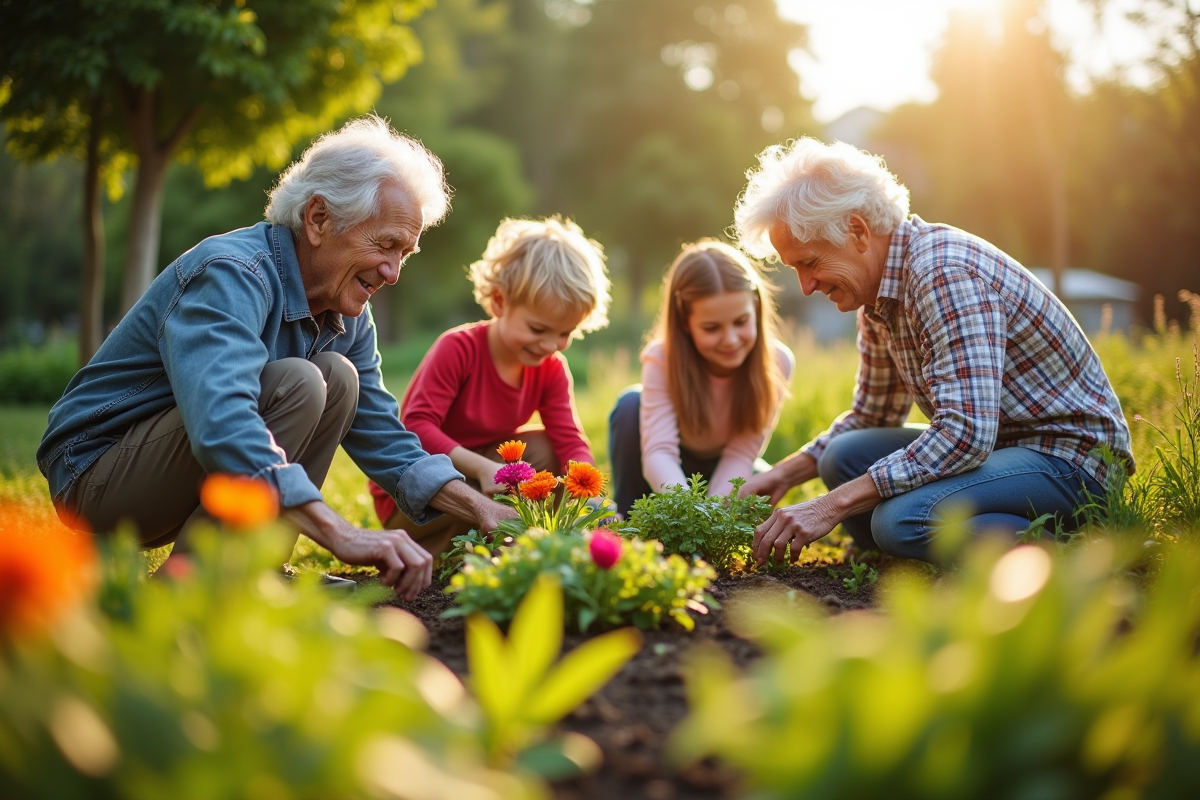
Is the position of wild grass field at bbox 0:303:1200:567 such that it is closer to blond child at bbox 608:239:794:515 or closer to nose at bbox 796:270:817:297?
blond child at bbox 608:239:794:515

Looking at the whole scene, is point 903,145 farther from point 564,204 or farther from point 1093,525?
point 1093,525

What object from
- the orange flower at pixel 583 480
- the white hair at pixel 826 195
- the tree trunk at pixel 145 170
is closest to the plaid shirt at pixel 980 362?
the white hair at pixel 826 195

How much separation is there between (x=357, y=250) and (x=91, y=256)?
784cm

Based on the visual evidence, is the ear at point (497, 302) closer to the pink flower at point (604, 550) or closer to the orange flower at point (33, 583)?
the pink flower at point (604, 550)

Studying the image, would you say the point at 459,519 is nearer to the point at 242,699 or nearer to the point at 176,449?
the point at 176,449

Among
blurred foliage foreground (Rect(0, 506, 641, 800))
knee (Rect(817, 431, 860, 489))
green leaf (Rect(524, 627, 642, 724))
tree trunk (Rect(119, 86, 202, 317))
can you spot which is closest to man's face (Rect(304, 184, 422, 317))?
blurred foliage foreground (Rect(0, 506, 641, 800))

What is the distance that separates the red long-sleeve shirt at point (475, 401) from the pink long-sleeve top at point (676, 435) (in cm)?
30

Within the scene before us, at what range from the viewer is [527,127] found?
1350 inches

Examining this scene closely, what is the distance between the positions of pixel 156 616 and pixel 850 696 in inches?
36.2

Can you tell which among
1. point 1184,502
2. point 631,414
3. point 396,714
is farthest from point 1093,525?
point 396,714

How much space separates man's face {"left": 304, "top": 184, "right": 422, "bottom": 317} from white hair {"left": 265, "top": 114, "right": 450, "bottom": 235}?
1.1 inches

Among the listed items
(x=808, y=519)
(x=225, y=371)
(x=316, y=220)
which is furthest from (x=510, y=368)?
(x=225, y=371)

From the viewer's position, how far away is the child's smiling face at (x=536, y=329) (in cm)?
366

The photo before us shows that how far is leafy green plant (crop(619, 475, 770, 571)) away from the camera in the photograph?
2947mm
